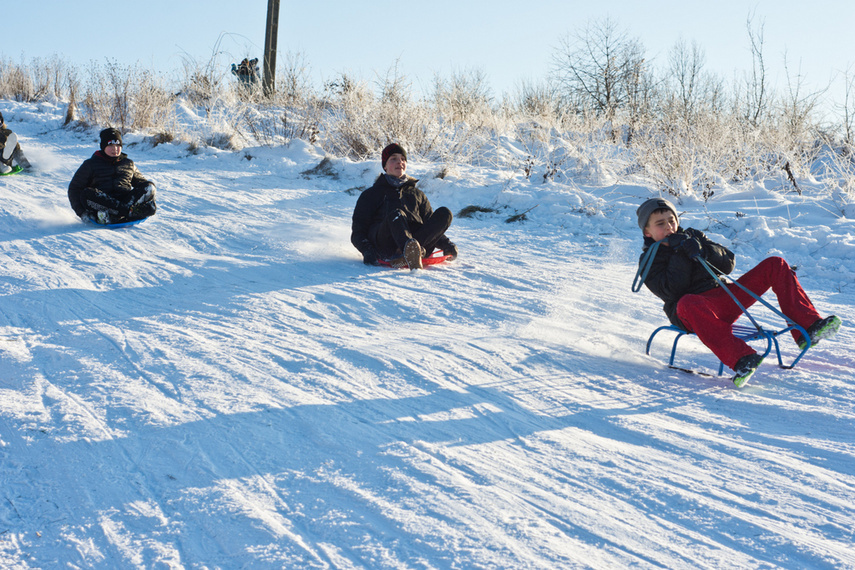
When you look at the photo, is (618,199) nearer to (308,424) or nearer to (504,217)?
(504,217)

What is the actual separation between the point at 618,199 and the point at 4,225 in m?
6.30

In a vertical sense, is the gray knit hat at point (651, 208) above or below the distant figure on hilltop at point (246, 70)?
below

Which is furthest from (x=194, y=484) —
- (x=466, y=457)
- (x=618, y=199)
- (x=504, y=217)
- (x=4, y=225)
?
(x=618, y=199)

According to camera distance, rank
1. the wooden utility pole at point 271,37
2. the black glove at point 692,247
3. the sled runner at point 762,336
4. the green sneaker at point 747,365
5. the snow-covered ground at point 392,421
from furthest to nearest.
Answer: the wooden utility pole at point 271,37 < the black glove at point 692,247 < the sled runner at point 762,336 < the green sneaker at point 747,365 < the snow-covered ground at point 392,421

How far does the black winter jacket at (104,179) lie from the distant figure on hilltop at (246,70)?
7.65m

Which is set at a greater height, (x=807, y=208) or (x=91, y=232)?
(x=807, y=208)

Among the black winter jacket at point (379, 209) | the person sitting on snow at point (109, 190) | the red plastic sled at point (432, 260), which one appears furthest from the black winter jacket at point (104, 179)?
the red plastic sled at point (432, 260)

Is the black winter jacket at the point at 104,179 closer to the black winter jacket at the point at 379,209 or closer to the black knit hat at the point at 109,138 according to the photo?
the black knit hat at the point at 109,138

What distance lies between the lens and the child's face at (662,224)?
349 centimetres

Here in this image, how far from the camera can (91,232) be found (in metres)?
6.07

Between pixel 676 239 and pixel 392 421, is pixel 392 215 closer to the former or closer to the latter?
pixel 676 239

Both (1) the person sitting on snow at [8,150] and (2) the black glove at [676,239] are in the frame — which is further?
(1) the person sitting on snow at [8,150]

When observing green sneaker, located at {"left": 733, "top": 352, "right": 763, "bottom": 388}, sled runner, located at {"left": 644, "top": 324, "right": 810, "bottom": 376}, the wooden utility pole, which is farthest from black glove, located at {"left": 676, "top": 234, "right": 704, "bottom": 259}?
the wooden utility pole

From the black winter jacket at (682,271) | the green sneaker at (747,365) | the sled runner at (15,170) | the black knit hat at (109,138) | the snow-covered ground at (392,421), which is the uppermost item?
the black knit hat at (109,138)
